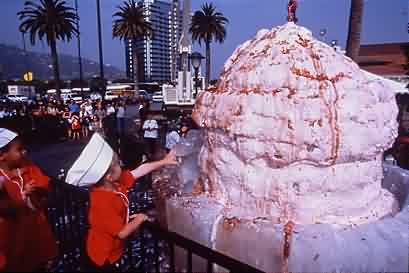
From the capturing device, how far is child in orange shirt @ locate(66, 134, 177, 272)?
2.62 m

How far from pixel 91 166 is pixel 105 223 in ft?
1.46

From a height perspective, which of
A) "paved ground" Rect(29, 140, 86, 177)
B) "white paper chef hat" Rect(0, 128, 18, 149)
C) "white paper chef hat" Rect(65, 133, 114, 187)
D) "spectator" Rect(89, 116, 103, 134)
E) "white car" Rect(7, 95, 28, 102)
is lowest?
"white car" Rect(7, 95, 28, 102)

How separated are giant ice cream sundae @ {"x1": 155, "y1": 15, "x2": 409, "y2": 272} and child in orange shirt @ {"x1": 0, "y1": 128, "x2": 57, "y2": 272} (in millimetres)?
1300

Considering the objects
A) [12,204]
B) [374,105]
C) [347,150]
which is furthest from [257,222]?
[12,204]

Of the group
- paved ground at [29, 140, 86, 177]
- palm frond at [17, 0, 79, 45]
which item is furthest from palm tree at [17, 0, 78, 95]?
paved ground at [29, 140, 86, 177]

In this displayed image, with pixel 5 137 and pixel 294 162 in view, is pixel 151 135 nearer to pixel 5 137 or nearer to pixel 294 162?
pixel 5 137

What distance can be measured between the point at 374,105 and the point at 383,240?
1362 mm

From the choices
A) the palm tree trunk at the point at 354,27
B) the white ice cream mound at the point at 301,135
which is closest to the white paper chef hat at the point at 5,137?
the white ice cream mound at the point at 301,135

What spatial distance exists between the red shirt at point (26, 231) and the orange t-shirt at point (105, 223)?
2.47 feet

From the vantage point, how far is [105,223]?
2.62 m

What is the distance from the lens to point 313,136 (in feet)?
10.9

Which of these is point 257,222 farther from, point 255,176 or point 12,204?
point 12,204

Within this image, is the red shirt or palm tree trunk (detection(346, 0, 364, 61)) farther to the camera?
palm tree trunk (detection(346, 0, 364, 61))

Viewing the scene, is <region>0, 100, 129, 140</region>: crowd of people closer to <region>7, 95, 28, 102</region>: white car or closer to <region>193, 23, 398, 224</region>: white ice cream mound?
<region>193, 23, 398, 224</region>: white ice cream mound
